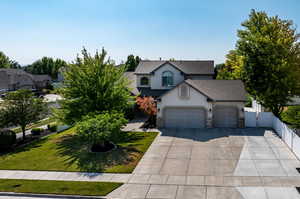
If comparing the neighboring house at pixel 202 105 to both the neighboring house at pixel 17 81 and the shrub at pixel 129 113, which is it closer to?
the shrub at pixel 129 113

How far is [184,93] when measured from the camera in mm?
27172

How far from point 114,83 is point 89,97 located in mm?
2735

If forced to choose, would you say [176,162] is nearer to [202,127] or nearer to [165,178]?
Answer: [165,178]

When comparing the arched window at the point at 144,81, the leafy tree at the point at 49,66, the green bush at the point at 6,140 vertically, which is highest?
the leafy tree at the point at 49,66

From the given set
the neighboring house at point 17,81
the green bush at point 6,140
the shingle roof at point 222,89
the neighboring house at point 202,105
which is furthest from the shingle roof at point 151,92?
the neighboring house at point 17,81

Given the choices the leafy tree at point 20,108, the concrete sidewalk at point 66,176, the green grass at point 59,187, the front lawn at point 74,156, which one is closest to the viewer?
the green grass at point 59,187

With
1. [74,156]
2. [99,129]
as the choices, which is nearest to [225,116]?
[99,129]

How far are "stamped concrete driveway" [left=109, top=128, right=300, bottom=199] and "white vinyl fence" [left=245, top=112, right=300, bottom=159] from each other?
20.3 inches

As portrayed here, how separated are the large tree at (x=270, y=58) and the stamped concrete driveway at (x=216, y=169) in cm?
439

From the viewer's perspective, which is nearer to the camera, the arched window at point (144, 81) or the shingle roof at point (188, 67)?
the shingle roof at point (188, 67)

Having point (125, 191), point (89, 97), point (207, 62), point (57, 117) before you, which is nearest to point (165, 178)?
point (125, 191)

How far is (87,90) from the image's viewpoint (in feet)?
77.8

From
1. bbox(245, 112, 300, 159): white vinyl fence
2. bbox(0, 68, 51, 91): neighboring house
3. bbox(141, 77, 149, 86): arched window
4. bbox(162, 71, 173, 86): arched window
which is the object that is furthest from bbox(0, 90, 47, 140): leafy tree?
bbox(0, 68, 51, 91): neighboring house

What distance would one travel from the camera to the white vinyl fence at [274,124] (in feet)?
→ 63.8
